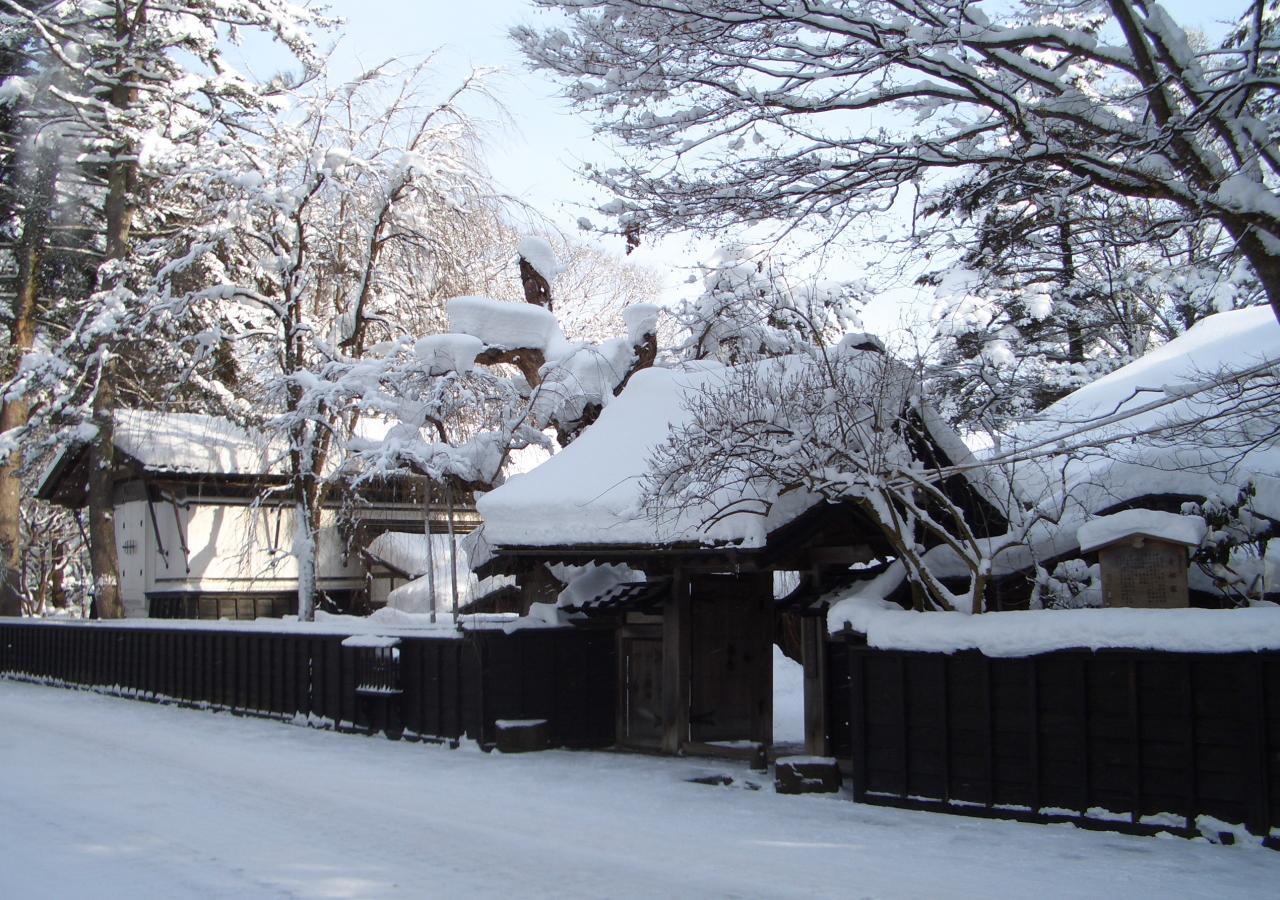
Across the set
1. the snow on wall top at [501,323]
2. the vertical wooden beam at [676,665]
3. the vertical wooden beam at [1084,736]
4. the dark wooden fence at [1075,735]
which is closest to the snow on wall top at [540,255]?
the snow on wall top at [501,323]

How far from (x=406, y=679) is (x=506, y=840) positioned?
24.1 ft

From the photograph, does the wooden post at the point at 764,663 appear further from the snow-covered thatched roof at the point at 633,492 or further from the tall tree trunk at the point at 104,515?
the tall tree trunk at the point at 104,515

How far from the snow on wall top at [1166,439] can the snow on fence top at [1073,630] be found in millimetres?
1513

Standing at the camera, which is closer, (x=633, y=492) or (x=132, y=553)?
(x=633, y=492)

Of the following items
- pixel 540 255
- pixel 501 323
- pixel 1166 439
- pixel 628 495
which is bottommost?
pixel 628 495

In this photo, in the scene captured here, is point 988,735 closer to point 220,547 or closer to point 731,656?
point 731,656

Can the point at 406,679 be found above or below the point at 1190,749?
below

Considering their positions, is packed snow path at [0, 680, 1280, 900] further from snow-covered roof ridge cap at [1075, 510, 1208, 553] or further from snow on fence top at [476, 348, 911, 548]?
snow on fence top at [476, 348, 911, 548]

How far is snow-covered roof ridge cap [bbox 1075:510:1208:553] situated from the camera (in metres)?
10.5

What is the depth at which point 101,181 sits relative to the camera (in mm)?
31109

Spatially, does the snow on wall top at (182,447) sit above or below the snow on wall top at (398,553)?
above

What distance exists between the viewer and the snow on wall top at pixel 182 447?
29016 millimetres

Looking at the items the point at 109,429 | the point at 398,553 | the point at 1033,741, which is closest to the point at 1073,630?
the point at 1033,741

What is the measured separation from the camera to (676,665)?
1498 cm
